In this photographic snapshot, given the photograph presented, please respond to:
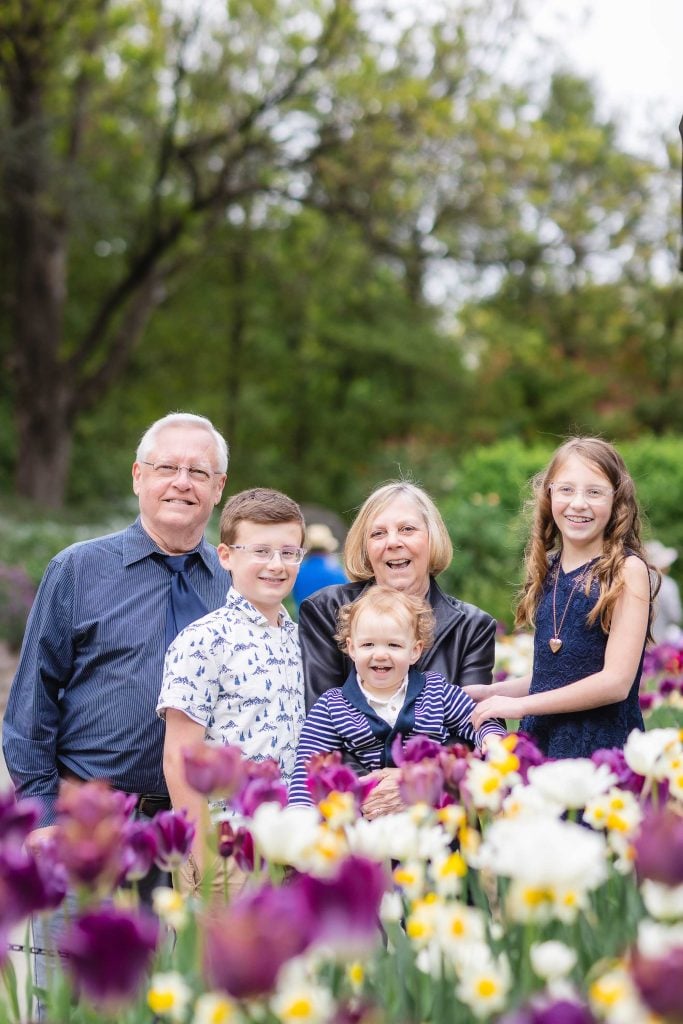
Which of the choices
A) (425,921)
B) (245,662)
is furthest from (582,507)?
(425,921)

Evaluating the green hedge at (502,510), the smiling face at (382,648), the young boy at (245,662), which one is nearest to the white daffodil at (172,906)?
the young boy at (245,662)

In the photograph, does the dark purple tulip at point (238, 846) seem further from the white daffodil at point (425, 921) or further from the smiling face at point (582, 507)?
the smiling face at point (582, 507)

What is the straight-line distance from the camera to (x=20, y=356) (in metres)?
15.9

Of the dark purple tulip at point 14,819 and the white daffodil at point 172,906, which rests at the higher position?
the dark purple tulip at point 14,819

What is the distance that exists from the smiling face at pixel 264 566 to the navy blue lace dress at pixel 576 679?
0.79 metres

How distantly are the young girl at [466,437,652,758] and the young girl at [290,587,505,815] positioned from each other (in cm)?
11

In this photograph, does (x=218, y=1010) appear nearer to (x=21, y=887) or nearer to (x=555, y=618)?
(x=21, y=887)

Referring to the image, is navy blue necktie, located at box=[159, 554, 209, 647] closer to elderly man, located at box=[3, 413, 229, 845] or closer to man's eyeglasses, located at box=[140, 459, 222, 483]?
elderly man, located at box=[3, 413, 229, 845]

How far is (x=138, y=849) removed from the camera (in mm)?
1699

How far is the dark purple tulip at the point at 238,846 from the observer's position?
184 cm

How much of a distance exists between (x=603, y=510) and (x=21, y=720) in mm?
1658

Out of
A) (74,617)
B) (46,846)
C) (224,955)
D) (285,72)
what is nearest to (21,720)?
(74,617)

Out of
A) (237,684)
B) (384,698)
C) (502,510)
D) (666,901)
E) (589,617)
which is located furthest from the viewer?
(502,510)

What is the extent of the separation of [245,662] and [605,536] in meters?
1.08
